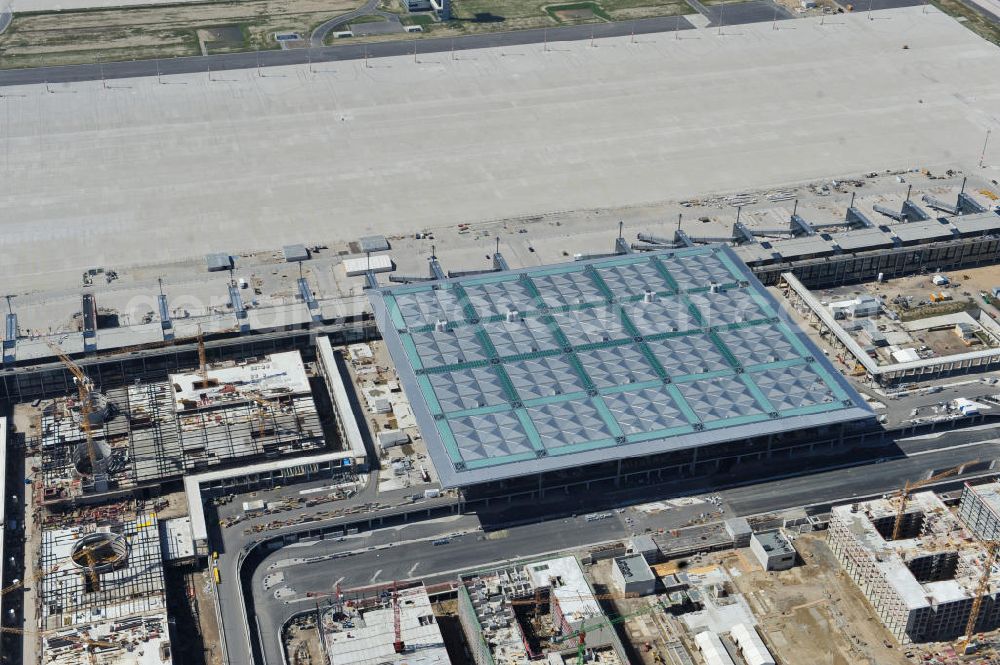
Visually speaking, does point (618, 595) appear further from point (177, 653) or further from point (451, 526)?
point (177, 653)

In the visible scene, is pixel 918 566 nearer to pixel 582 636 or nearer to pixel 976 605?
pixel 976 605

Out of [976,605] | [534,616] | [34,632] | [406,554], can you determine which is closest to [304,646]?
[406,554]

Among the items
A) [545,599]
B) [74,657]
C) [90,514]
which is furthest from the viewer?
[90,514]

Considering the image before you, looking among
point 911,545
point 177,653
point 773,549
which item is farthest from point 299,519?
point 911,545

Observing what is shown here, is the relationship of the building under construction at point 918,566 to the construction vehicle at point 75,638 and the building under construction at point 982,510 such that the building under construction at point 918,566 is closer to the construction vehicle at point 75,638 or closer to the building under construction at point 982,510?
the building under construction at point 982,510

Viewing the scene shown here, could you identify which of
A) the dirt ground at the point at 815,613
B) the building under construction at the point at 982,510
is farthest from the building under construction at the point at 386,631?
the building under construction at the point at 982,510

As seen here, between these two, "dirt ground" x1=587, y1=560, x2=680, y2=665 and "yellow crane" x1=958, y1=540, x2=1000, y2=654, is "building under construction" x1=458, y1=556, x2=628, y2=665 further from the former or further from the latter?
"yellow crane" x1=958, y1=540, x2=1000, y2=654

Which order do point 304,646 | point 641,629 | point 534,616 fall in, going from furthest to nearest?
point 534,616 → point 641,629 → point 304,646
